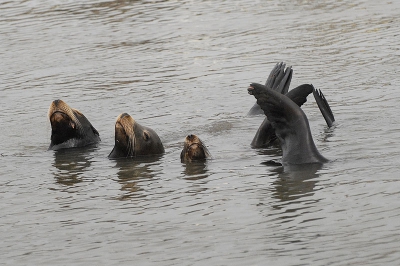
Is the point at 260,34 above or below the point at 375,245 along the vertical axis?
above

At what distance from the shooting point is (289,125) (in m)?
7.88

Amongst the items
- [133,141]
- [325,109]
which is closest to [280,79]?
[325,109]

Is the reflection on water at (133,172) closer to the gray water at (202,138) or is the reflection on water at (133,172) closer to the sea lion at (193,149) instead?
the gray water at (202,138)

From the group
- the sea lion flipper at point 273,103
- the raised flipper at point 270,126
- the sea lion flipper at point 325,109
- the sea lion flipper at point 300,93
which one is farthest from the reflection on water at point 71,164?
the sea lion flipper at point 325,109

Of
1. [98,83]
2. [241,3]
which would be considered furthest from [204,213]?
[241,3]

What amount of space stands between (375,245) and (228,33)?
10.7m

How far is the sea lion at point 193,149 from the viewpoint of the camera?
8547 mm

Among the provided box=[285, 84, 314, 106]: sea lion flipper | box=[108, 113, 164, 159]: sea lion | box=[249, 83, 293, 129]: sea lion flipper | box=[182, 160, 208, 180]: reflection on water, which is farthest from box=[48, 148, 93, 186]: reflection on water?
box=[285, 84, 314, 106]: sea lion flipper

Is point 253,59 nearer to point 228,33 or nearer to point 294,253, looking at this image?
point 228,33

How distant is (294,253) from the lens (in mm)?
5738

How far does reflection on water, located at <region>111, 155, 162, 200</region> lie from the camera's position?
780 cm

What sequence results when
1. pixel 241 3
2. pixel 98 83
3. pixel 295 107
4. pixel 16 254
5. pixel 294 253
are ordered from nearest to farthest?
pixel 294 253
pixel 16 254
pixel 295 107
pixel 98 83
pixel 241 3

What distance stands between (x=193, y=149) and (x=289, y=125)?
42.4 inches

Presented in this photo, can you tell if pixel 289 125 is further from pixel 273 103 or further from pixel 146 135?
pixel 146 135
